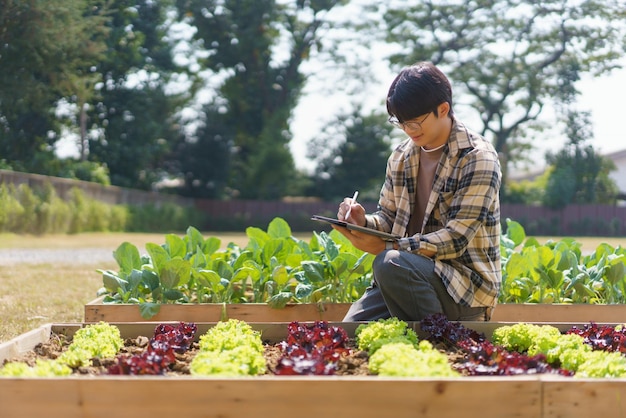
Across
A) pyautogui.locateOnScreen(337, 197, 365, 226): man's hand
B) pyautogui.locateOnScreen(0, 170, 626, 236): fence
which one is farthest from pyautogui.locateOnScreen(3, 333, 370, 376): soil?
pyautogui.locateOnScreen(0, 170, 626, 236): fence

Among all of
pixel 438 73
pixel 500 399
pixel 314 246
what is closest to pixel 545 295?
pixel 314 246

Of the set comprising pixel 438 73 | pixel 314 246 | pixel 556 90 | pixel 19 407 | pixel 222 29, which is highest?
pixel 222 29

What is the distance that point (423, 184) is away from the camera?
321 cm

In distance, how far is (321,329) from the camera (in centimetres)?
259

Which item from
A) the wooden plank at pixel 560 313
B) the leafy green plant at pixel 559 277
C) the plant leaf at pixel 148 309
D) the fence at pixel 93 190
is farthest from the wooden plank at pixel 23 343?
the fence at pixel 93 190

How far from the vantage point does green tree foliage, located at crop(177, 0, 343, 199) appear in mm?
31578

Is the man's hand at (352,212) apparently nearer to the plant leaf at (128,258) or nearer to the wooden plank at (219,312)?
the wooden plank at (219,312)

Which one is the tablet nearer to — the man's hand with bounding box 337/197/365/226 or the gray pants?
the gray pants

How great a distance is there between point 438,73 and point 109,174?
24664mm

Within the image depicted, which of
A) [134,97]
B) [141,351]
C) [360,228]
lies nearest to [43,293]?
[141,351]

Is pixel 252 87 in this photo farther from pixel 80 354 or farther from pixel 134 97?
pixel 80 354

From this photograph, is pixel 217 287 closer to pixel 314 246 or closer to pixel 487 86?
pixel 314 246

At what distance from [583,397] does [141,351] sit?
4.92ft

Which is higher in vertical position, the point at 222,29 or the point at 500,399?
the point at 222,29
